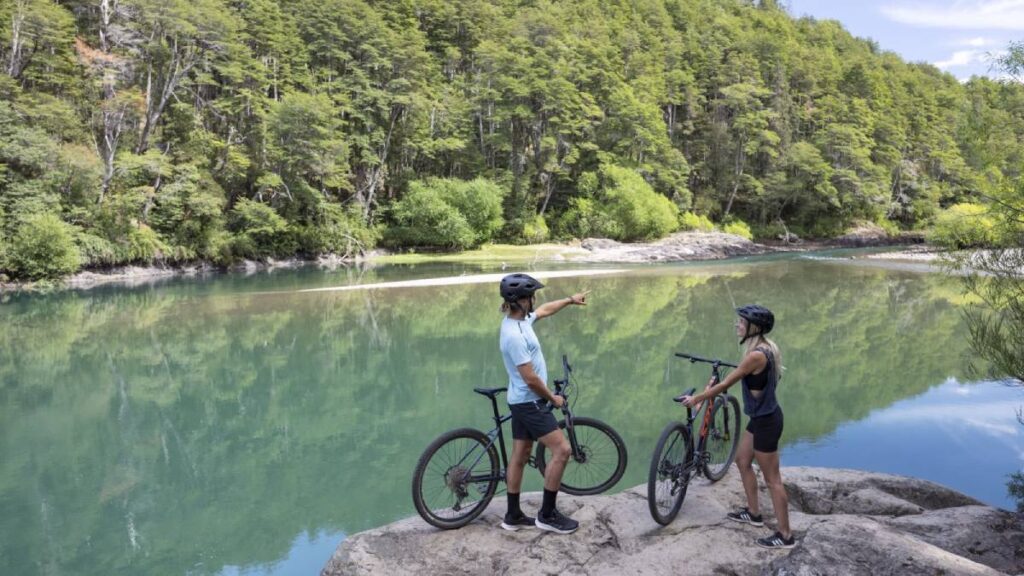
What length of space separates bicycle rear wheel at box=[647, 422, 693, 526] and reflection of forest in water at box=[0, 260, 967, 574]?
104 inches

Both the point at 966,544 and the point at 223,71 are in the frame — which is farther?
the point at 223,71

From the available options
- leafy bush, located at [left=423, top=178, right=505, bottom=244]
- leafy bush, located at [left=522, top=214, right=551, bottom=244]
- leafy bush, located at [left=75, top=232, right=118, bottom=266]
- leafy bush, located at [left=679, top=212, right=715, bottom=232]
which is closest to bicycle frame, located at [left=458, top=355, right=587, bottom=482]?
leafy bush, located at [left=75, top=232, right=118, bottom=266]

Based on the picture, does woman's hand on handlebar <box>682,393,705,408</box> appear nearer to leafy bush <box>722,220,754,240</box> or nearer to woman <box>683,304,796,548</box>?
woman <box>683,304,796,548</box>

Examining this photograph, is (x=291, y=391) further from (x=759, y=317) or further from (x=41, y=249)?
(x=41, y=249)

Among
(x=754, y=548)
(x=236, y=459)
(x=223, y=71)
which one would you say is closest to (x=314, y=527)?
(x=236, y=459)

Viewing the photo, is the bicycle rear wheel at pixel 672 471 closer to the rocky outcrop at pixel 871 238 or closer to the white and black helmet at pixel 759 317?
the white and black helmet at pixel 759 317

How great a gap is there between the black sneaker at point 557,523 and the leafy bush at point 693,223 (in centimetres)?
5404

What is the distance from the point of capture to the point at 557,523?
14.6ft

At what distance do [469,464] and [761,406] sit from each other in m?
2.14

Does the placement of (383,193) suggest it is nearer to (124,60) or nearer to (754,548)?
(124,60)

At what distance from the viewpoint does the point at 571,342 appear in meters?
16.6

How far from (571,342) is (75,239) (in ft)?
94.2

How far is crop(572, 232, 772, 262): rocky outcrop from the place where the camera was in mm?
45688

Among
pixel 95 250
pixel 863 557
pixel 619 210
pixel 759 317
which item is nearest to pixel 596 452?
pixel 759 317
